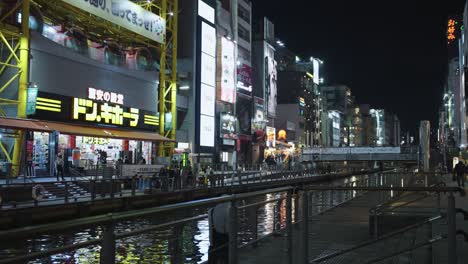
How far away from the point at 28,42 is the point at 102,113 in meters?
9.10

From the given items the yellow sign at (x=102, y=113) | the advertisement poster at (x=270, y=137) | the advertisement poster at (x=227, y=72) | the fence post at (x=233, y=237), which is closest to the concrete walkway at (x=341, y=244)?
the fence post at (x=233, y=237)

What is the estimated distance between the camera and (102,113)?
41750mm

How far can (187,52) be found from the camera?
63.1 metres

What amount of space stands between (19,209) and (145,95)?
2832 centimetres

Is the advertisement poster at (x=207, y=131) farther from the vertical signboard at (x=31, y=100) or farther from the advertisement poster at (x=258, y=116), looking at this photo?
the vertical signboard at (x=31, y=100)

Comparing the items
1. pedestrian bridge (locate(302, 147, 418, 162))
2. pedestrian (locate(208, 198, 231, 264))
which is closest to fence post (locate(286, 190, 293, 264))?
pedestrian (locate(208, 198, 231, 264))

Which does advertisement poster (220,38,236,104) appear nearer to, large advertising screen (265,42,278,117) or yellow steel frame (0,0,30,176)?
large advertising screen (265,42,278,117)

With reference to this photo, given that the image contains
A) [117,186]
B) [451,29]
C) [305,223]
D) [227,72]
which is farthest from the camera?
[451,29]

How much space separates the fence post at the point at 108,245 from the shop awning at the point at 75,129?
2800cm

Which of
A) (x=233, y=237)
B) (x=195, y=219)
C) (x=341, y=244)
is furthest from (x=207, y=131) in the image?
(x=195, y=219)

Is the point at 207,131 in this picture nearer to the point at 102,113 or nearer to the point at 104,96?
the point at 104,96

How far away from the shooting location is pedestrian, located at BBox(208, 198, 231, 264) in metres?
6.02

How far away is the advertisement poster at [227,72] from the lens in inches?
2758

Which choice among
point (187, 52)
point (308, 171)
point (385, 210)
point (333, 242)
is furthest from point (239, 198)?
point (308, 171)
